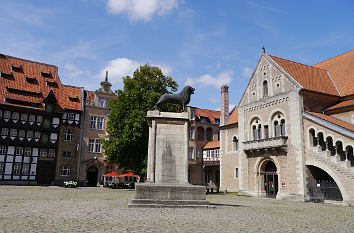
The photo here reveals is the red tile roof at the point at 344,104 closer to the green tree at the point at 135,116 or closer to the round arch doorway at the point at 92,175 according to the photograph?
the green tree at the point at 135,116

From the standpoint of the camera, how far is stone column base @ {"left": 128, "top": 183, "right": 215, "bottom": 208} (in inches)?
529

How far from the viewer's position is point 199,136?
54.4m

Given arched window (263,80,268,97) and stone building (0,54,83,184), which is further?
stone building (0,54,83,184)

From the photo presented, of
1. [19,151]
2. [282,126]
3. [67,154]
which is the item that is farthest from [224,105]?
[19,151]

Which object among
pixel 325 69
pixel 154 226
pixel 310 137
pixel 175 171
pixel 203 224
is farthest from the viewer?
pixel 325 69

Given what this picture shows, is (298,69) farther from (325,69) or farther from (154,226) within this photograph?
(154,226)

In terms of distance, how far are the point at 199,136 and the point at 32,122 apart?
28.2 metres

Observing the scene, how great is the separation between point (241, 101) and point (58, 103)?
27.5 m

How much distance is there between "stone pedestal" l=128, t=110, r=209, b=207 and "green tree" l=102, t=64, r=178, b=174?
14.0 metres

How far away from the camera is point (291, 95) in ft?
86.7

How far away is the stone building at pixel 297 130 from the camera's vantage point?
22656 mm

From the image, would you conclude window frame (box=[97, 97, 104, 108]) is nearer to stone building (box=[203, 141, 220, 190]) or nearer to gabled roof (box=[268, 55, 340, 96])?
stone building (box=[203, 141, 220, 190])

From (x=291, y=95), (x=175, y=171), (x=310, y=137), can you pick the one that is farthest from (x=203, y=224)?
(x=291, y=95)

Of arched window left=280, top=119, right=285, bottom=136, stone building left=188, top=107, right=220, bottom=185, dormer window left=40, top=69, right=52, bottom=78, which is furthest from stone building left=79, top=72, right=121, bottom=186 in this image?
arched window left=280, top=119, right=285, bottom=136
